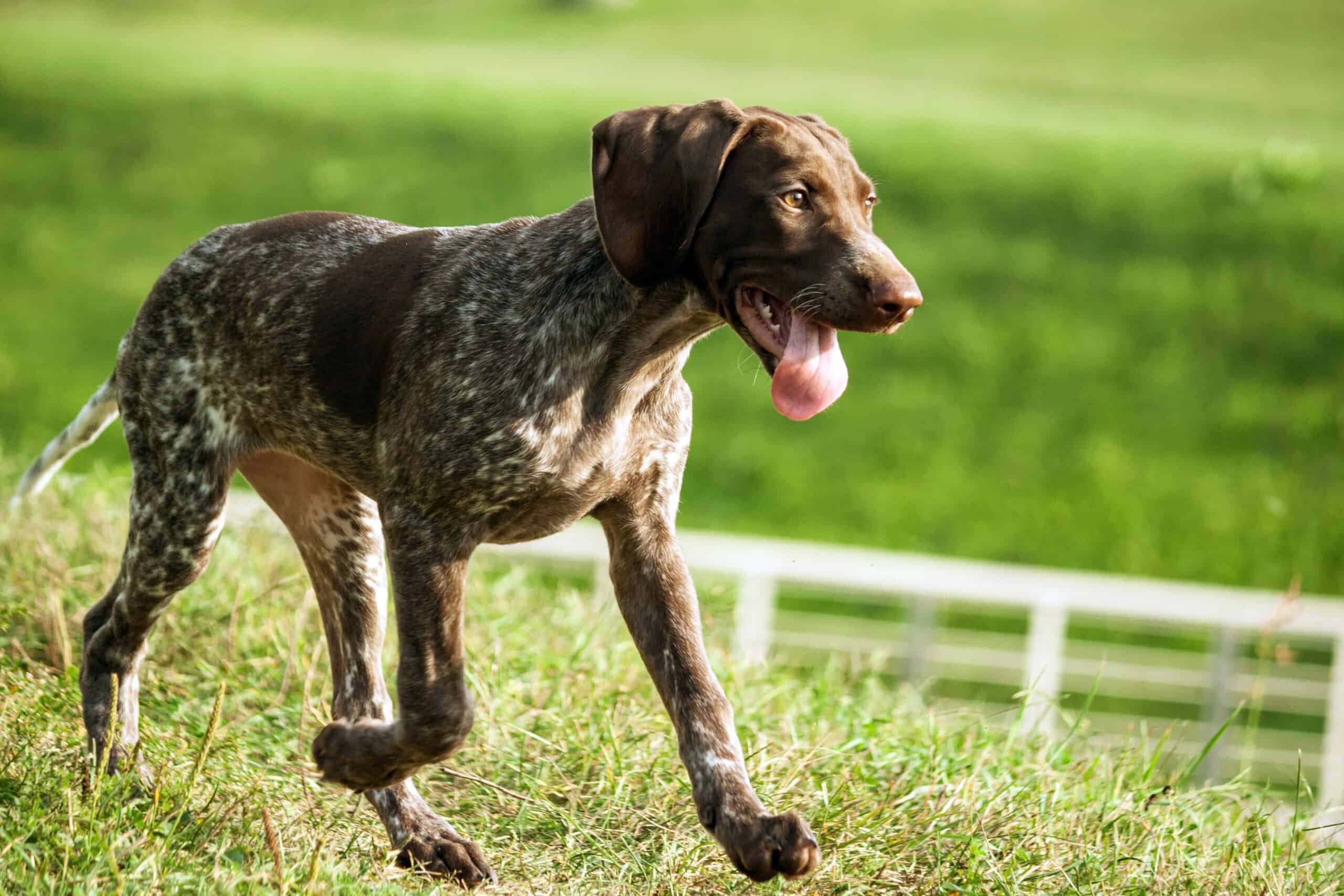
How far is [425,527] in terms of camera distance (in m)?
3.64

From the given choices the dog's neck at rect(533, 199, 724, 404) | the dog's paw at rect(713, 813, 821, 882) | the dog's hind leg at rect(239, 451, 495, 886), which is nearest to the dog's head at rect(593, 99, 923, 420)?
the dog's neck at rect(533, 199, 724, 404)

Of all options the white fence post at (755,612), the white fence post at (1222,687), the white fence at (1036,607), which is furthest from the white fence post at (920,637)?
the white fence post at (1222,687)

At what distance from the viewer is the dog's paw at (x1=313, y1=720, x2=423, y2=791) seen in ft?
11.5

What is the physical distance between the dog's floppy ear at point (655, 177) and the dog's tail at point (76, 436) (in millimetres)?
1879

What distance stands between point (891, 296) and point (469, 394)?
3.42ft

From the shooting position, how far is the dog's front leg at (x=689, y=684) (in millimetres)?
3336

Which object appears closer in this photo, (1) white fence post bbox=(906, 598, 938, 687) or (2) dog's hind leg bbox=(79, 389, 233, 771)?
(2) dog's hind leg bbox=(79, 389, 233, 771)

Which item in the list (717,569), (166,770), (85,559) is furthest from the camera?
(717,569)

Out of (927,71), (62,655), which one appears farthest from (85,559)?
(927,71)

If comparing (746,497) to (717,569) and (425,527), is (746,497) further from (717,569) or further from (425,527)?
(425,527)

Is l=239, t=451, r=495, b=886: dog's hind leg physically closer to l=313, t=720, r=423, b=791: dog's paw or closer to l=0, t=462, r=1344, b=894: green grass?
l=0, t=462, r=1344, b=894: green grass

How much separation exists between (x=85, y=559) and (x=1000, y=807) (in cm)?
376

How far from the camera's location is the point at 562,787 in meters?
4.39

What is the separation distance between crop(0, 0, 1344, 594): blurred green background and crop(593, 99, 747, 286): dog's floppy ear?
982 cm
